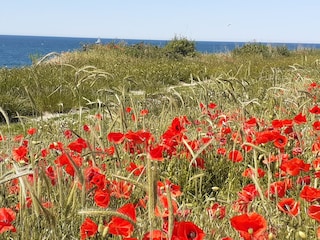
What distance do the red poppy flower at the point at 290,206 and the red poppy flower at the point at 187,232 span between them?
1.82 ft

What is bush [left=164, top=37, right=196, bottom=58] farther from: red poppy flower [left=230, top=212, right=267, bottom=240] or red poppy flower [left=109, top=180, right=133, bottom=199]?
red poppy flower [left=230, top=212, right=267, bottom=240]

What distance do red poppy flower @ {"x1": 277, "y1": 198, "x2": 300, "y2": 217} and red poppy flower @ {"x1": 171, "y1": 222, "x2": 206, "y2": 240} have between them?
21.8 inches

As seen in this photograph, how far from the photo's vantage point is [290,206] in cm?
188

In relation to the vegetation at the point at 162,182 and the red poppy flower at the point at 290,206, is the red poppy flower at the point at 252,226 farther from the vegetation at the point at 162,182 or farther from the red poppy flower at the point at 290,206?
the red poppy flower at the point at 290,206

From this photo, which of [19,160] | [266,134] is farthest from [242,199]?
[19,160]

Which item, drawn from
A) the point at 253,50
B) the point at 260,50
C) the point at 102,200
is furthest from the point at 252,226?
the point at 260,50

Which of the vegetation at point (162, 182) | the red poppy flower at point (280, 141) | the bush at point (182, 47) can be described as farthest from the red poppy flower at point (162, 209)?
the bush at point (182, 47)

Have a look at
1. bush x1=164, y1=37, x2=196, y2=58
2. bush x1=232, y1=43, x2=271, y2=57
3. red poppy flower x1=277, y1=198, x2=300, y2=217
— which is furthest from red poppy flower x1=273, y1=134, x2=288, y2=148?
bush x1=232, y1=43, x2=271, y2=57

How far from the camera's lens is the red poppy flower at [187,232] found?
52.3 inches

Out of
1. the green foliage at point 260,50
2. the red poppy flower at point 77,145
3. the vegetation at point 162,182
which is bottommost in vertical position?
the green foliage at point 260,50

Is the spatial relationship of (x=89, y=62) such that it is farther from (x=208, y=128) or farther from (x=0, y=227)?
(x=0, y=227)

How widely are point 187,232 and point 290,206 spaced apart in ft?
2.20

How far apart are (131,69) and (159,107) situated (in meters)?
6.70

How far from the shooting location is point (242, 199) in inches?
79.2
